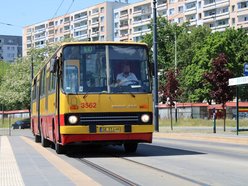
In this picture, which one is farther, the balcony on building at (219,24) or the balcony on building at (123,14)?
the balcony on building at (123,14)

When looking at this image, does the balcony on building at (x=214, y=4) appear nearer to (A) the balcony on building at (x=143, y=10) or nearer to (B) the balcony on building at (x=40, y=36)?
(A) the balcony on building at (x=143, y=10)

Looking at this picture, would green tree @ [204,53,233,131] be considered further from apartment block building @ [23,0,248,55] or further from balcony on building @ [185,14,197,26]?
balcony on building @ [185,14,197,26]

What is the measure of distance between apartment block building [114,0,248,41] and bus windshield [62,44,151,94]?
89637 millimetres

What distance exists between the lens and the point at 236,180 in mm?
10750

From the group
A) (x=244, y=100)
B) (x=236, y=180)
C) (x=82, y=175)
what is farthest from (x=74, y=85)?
(x=244, y=100)

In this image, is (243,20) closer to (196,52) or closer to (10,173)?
(196,52)

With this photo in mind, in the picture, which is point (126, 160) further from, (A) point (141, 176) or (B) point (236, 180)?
(B) point (236, 180)

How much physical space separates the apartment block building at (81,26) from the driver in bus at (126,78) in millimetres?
125333

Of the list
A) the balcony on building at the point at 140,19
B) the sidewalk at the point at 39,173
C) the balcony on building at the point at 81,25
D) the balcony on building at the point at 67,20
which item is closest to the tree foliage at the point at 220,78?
the sidewalk at the point at 39,173

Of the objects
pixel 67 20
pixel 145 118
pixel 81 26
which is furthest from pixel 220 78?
pixel 67 20

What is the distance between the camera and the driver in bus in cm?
1619

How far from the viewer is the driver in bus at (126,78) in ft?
53.1

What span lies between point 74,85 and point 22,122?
5570 centimetres

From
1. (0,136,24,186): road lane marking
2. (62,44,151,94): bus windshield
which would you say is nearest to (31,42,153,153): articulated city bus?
(62,44,151,94): bus windshield
